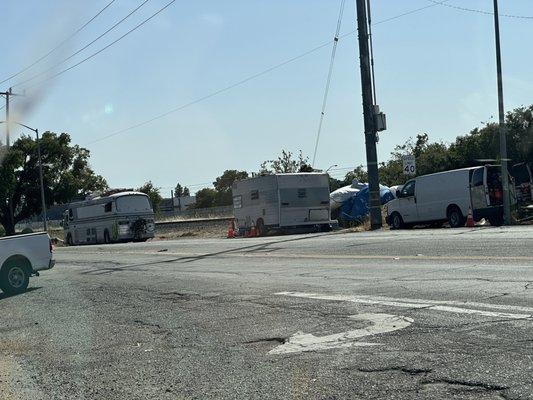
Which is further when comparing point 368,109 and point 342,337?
point 368,109

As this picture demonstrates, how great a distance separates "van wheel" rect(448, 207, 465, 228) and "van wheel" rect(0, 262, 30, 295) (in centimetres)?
1611

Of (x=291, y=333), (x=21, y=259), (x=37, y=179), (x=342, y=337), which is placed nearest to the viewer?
(x=342, y=337)

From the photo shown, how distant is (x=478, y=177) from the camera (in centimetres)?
2412

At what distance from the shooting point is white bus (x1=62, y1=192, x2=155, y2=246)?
42188 millimetres

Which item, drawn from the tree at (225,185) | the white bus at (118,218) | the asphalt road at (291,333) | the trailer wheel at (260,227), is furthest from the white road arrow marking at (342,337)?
the tree at (225,185)

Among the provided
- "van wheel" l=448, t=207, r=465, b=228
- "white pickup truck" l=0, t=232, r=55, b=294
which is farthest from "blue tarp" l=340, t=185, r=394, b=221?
"white pickup truck" l=0, t=232, r=55, b=294

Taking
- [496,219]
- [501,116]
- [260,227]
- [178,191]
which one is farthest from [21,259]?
[178,191]

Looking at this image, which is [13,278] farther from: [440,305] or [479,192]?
[479,192]

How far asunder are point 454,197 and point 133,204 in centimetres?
2433

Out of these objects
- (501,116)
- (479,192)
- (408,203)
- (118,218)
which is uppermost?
(501,116)

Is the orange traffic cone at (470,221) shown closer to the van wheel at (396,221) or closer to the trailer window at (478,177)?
the trailer window at (478,177)

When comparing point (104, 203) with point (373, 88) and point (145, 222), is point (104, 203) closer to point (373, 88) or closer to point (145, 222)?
point (145, 222)

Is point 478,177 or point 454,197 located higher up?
point 478,177

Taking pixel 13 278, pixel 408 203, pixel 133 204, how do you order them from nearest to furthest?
pixel 13 278 < pixel 408 203 < pixel 133 204
